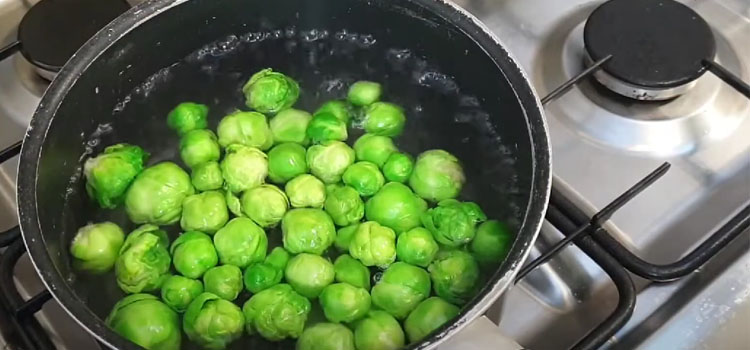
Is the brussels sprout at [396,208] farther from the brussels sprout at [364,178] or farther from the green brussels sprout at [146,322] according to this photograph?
the green brussels sprout at [146,322]

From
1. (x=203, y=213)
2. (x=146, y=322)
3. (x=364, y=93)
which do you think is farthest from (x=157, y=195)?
(x=364, y=93)

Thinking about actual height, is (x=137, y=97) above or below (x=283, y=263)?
above

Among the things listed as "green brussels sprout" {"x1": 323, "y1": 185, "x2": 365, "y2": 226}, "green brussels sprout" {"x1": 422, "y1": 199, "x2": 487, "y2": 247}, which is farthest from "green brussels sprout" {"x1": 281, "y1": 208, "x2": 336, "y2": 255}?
"green brussels sprout" {"x1": 422, "y1": 199, "x2": 487, "y2": 247}

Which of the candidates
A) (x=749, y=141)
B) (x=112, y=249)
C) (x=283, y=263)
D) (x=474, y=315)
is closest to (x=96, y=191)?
(x=112, y=249)

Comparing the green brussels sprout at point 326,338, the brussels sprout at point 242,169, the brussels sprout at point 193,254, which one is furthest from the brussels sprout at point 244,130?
the green brussels sprout at point 326,338

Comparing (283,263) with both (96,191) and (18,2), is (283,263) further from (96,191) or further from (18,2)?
(18,2)

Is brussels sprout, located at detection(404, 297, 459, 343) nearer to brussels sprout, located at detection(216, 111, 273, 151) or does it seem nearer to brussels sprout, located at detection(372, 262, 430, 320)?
brussels sprout, located at detection(372, 262, 430, 320)
